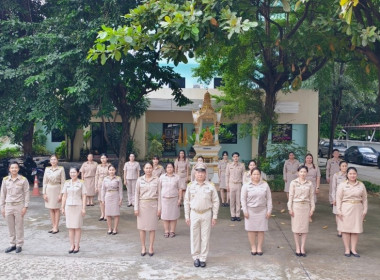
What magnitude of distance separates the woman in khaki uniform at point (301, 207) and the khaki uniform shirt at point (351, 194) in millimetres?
446

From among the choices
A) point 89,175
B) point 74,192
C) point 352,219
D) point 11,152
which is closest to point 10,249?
point 74,192

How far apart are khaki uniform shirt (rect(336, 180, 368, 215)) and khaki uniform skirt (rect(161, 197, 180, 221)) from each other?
9.48 ft

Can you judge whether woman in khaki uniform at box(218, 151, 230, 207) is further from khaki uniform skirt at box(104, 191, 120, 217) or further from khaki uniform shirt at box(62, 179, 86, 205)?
khaki uniform shirt at box(62, 179, 86, 205)

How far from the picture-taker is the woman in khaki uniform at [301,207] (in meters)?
6.62

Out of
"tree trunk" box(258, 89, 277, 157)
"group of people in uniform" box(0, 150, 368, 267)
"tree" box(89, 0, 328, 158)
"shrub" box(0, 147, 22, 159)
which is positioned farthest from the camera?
"shrub" box(0, 147, 22, 159)

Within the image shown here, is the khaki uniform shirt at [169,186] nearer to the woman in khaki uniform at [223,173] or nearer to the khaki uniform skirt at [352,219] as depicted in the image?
the khaki uniform skirt at [352,219]

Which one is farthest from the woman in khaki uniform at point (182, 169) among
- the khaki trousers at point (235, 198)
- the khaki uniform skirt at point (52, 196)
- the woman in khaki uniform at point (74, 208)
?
the woman in khaki uniform at point (74, 208)

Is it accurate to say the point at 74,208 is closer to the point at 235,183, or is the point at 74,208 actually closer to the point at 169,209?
the point at 169,209

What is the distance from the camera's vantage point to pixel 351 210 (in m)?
6.62

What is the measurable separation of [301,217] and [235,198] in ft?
9.14

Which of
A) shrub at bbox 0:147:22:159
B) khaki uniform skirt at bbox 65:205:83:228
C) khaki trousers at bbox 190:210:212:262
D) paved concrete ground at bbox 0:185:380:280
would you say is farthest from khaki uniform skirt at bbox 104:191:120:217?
shrub at bbox 0:147:22:159

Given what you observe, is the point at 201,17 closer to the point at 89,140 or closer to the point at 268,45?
the point at 268,45

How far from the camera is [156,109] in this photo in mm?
20953

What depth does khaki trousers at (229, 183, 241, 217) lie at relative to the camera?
30.1ft
